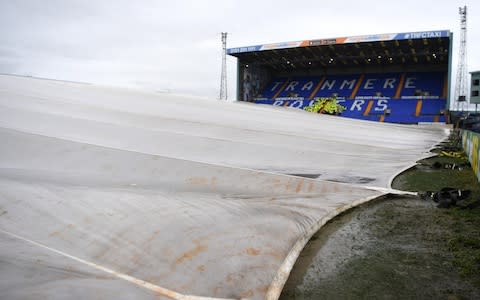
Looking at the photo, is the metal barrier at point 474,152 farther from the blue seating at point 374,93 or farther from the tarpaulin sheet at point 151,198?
the blue seating at point 374,93

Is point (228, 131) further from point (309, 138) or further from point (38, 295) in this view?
point (38, 295)

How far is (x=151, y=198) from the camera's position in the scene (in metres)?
1.80

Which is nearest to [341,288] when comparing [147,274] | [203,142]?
[147,274]

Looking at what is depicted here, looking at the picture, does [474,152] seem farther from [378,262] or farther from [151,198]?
[151,198]

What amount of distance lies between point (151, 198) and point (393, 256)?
1.29 meters

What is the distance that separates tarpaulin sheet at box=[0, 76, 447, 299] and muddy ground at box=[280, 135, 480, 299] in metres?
0.11

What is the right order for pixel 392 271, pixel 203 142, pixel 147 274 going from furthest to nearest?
pixel 203 142 → pixel 392 271 → pixel 147 274

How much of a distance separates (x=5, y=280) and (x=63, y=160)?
1559mm

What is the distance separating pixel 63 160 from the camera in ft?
7.97

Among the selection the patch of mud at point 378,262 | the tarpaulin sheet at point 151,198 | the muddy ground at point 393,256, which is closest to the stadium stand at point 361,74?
the tarpaulin sheet at point 151,198

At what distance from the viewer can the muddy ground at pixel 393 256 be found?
1425 mm

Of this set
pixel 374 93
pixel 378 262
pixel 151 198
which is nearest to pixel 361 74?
pixel 374 93

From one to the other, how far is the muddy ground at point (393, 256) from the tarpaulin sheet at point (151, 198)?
0.11 meters

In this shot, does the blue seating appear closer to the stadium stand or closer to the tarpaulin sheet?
the stadium stand
